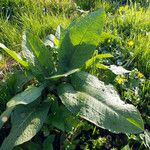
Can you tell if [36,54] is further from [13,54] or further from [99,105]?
[99,105]

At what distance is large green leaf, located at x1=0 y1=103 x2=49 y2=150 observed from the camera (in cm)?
200

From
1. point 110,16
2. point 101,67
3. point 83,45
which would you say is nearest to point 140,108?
point 101,67

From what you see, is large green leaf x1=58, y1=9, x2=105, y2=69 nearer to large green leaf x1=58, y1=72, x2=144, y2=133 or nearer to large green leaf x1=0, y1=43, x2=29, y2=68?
large green leaf x1=58, y1=72, x2=144, y2=133

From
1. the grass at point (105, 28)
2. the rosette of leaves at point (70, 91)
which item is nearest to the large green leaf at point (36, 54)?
the rosette of leaves at point (70, 91)

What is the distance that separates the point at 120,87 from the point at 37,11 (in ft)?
4.91

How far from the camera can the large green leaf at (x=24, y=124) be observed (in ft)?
6.55

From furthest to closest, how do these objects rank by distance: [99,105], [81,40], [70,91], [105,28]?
[105,28], [81,40], [70,91], [99,105]

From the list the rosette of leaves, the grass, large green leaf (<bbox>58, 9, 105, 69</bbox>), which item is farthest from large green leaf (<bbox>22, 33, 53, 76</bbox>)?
the grass

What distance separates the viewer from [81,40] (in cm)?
234

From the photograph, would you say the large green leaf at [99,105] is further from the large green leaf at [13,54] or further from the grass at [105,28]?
the grass at [105,28]

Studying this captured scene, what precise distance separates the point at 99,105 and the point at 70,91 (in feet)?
0.79

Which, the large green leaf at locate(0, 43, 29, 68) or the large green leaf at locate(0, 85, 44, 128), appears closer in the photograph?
the large green leaf at locate(0, 85, 44, 128)

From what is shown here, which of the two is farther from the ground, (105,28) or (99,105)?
(99,105)

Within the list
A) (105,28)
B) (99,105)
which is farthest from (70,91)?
(105,28)
